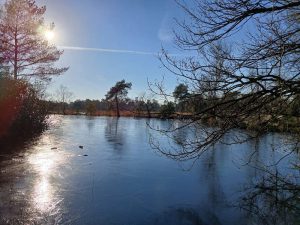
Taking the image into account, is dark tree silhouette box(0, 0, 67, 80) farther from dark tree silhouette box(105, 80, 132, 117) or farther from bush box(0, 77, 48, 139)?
dark tree silhouette box(105, 80, 132, 117)

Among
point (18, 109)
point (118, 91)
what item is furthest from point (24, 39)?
point (118, 91)

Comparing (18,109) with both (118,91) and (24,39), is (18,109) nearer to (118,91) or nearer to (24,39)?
(24,39)

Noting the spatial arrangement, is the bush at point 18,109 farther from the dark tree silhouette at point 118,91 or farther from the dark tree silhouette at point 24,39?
the dark tree silhouette at point 118,91

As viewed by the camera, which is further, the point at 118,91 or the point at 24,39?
the point at 118,91

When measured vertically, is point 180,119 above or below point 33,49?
below

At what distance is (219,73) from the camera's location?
542cm

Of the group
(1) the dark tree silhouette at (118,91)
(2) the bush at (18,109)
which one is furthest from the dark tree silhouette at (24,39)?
(1) the dark tree silhouette at (118,91)

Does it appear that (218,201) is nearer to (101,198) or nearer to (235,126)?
(101,198)

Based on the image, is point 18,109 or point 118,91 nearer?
point 18,109

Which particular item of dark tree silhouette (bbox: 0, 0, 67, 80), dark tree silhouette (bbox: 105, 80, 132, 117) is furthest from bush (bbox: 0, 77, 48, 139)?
dark tree silhouette (bbox: 105, 80, 132, 117)

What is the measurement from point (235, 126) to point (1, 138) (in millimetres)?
12854

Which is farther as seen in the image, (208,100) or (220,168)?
(220,168)

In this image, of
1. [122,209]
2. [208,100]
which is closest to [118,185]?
[122,209]

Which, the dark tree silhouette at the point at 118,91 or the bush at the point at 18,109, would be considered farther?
the dark tree silhouette at the point at 118,91
